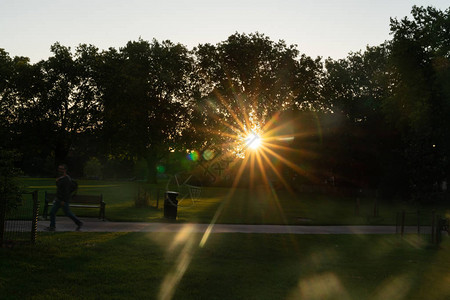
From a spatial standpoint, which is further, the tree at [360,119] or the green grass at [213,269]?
Answer: the tree at [360,119]

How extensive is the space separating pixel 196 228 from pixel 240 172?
5117cm

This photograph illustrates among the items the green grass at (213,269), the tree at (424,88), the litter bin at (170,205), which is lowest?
the green grass at (213,269)

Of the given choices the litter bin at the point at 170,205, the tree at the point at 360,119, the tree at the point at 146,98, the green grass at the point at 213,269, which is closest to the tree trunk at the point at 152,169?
the tree at the point at 146,98

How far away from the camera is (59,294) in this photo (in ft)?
25.5

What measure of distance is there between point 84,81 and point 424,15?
139ft

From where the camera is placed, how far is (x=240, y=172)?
6831cm

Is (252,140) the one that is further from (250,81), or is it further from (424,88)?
(424,88)

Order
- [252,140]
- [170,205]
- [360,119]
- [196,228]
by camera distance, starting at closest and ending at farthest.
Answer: [196,228]
[170,205]
[252,140]
[360,119]

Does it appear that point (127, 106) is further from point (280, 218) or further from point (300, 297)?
point (300, 297)

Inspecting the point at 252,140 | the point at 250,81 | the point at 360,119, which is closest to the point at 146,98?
the point at 252,140

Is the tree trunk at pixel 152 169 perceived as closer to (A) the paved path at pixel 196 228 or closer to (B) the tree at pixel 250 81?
(B) the tree at pixel 250 81

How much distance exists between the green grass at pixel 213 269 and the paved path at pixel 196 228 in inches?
60.9

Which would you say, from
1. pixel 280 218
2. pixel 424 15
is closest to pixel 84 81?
pixel 424 15

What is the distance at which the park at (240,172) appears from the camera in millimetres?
9781
